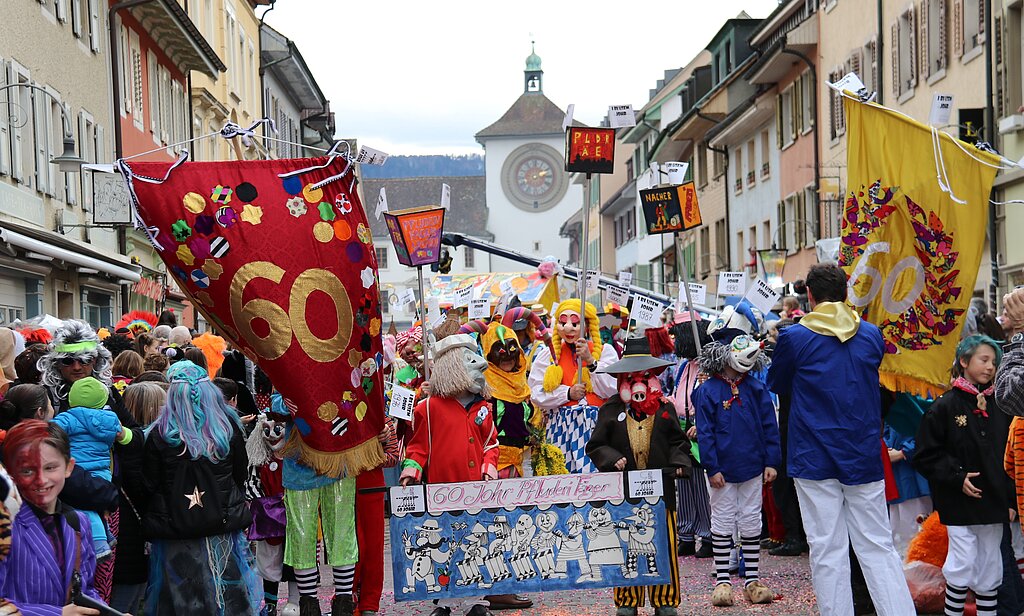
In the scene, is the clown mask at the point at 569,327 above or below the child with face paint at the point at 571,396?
above

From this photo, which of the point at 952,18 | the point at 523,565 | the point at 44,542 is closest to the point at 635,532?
the point at 523,565

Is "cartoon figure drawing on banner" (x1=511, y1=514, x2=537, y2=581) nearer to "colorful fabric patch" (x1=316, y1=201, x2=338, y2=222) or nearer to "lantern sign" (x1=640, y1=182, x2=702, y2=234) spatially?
"colorful fabric patch" (x1=316, y1=201, x2=338, y2=222)

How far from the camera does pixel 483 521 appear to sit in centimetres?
835

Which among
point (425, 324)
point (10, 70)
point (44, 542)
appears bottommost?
point (44, 542)

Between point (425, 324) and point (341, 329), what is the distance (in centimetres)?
128

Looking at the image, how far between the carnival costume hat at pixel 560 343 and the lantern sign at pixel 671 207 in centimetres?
97

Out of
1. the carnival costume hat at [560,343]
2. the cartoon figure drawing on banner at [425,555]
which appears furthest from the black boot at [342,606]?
the carnival costume hat at [560,343]

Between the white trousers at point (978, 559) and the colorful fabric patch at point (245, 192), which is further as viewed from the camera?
the colorful fabric patch at point (245, 192)

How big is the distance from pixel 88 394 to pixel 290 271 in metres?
1.33

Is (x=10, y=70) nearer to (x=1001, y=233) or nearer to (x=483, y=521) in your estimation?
(x=483, y=521)

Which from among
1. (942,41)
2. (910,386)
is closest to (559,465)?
(910,386)

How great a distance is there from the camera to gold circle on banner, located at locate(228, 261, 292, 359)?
7.84m

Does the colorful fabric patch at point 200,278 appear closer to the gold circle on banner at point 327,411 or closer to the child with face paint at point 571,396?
the gold circle on banner at point 327,411

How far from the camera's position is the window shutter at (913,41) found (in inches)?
995
